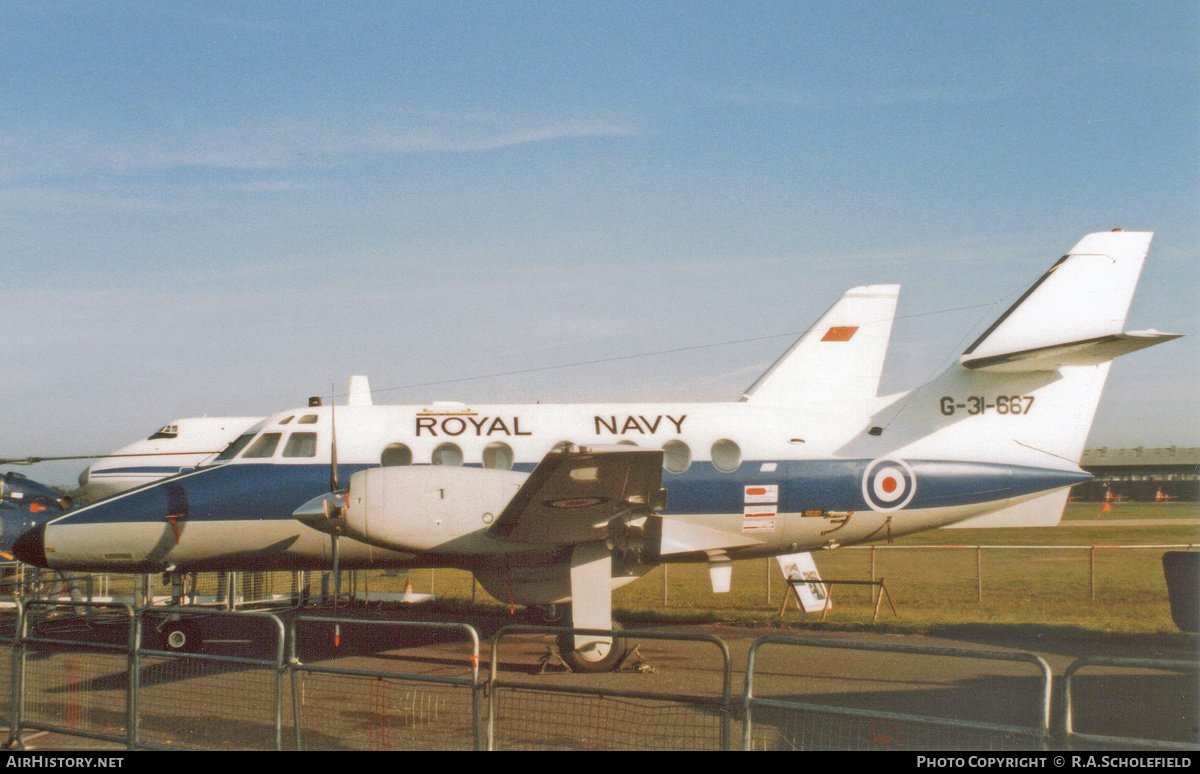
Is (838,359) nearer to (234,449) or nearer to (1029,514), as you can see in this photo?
(1029,514)

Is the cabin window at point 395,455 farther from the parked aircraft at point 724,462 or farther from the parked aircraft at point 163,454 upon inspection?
the parked aircraft at point 163,454

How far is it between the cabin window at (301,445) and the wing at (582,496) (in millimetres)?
3706

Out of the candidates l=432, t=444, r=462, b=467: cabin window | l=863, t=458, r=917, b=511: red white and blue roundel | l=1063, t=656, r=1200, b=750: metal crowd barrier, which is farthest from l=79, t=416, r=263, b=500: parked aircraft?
l=1063, t=656, r=1200, b=750: metal crowd barrier

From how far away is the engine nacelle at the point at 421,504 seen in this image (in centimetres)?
938

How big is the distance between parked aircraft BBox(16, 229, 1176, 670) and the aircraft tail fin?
0.04 m

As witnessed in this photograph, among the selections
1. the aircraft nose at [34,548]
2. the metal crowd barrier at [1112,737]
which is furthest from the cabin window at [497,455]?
the metal crowd barrier at [1112,737]

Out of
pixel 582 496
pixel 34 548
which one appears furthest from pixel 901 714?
pixel 34 548

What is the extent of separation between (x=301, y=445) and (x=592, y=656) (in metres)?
5.11

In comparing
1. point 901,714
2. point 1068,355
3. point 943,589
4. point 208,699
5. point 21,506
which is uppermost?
point 1068,355

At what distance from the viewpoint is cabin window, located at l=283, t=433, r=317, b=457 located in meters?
12.1

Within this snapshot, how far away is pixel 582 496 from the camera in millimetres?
9547

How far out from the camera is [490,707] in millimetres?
5750

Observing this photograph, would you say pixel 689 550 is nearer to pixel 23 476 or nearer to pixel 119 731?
pixel 119 731
